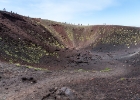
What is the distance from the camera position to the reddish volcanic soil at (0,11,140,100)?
1212 cm

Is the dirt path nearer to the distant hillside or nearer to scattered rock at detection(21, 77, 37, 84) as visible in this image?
scattered rock at detection(21, 77, 37, 84)

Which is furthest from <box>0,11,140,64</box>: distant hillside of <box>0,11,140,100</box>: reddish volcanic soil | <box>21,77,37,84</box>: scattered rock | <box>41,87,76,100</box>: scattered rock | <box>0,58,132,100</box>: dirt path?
<box>41,87,76,100</box>: scattered rock

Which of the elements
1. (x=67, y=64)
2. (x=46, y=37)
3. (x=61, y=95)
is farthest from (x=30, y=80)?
(x=46, y=37)

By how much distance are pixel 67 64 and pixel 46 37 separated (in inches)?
487

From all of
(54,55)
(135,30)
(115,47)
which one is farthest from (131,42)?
(54,55)

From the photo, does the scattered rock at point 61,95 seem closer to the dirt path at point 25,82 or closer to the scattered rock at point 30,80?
the dirt path at point 25,82

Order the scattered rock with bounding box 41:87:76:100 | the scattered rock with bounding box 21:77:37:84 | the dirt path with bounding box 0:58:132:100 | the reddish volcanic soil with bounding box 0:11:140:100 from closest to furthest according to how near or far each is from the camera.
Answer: the scattered rock with bounding box 41:87:76:100 → the reddish volcanic soil with bounding box 0:11:140:100 → the dirt path with bounding box 0:58:132:100 → the scattered rock with bounding box 21:77:37:84

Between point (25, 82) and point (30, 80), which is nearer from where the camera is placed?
point (25, 82)

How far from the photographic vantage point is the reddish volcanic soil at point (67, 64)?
39.8 ft

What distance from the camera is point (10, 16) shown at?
33.7 metres

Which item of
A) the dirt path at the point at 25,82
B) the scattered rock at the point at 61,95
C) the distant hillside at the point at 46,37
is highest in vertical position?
the distant hillside at the point at 46,37

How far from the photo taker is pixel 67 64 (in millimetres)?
23703

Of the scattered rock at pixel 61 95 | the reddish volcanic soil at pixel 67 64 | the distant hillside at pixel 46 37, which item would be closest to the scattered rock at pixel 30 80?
the reddish volcanic soil at pixel 67 64

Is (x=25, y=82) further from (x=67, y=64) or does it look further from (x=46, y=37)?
(x=46, y=37)
